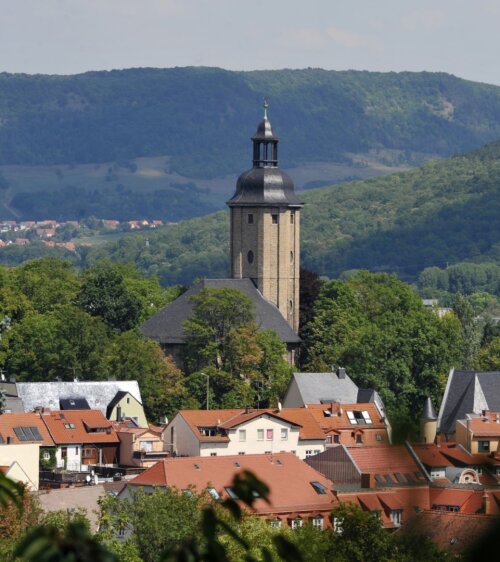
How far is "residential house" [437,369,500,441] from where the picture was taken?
85812mm

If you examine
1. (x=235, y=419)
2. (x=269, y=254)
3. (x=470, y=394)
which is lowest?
(x=470, y=394)

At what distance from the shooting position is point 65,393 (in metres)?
86.4

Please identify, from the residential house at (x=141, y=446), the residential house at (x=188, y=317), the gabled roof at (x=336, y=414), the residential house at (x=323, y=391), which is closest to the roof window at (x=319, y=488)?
the residential house at (x=141, y=446)

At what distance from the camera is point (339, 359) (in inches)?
3964

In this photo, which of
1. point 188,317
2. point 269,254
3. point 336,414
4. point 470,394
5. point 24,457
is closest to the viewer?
point 24,457

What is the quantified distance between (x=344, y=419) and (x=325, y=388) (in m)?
6.59

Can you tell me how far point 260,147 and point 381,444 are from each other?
105m

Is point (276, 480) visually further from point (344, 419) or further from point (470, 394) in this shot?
point (470, 394)

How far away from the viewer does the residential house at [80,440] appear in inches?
3118

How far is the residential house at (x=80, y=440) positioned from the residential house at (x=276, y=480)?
551 inches

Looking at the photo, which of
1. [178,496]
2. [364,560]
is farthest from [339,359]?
[364,560]

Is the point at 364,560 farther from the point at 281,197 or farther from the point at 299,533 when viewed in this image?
the point at 281,197

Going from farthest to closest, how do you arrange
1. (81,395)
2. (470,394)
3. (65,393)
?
1. (470,394)
2. (81,395)
3. (65,393)

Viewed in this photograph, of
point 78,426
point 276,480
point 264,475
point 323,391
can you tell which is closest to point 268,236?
point 323,391
